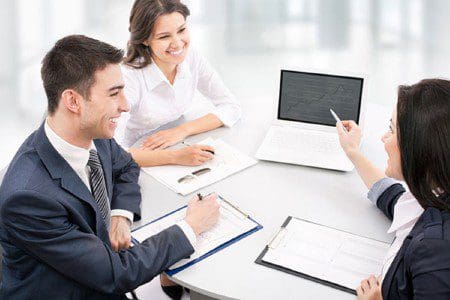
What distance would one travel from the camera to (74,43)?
67.0 inches

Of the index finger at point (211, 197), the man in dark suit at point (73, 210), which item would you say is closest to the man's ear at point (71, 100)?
the man in dark suit at point (73, 210)

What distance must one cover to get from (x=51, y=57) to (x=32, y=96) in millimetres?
2421

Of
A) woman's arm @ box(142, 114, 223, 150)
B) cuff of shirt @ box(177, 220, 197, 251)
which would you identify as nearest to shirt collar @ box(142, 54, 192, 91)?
woman's arm @ box(142, 114, 223, 150)

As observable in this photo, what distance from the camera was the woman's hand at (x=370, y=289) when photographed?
4.94 feet

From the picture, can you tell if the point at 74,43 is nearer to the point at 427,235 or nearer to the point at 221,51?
the point at 427,235

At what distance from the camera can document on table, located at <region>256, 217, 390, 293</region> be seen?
1628 mm

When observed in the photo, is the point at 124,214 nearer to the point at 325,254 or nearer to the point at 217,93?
the point at 325,254

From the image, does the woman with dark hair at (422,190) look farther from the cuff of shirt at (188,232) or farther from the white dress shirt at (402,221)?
the cuff of shirt at (188,232)

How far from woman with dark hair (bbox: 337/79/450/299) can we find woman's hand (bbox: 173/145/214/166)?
2.50 ft

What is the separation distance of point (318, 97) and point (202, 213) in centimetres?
74

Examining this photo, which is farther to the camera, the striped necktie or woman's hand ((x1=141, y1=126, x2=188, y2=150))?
woman's hand ((x1=141, y1=126, x2=188, y2=150))

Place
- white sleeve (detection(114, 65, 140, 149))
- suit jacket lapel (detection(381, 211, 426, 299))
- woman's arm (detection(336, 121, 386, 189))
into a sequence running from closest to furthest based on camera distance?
suit jacket lapel (detection(381, 211, 426, 299))
woman's arm (detection(336, 121, 386, 189))
white sleeve (detection(114, 65, 140, 149))

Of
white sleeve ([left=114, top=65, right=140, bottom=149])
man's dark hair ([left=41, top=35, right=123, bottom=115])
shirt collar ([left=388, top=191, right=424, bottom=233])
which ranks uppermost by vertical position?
man's dark hair ([left=41, top=35, right=123, bottom=115])

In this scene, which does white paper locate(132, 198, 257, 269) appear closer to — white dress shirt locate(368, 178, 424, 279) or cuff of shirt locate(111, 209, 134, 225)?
cuff of shirt locate(111, 209, 134, 225)
